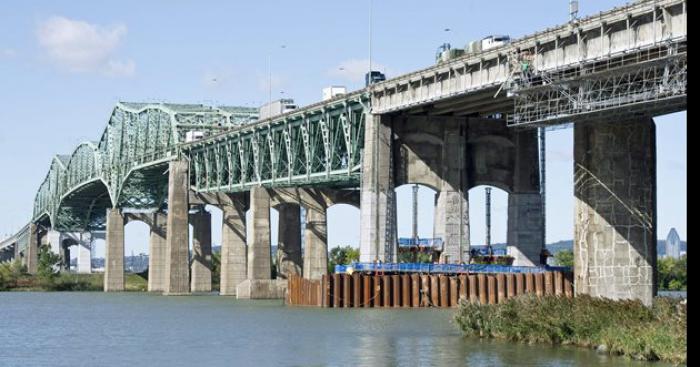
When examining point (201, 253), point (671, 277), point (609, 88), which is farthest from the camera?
point (671, 277)

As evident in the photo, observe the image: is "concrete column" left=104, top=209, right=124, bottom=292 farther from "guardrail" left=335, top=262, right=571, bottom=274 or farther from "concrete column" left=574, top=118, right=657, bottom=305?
"concrete column" left=574, top=118, right=657, bottom=305

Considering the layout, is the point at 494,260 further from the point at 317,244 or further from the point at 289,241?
the point at 289,241

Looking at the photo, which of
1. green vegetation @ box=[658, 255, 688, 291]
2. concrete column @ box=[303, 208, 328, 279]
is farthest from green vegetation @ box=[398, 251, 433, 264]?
green vegetation @ box=[658, 255, 688, 291]

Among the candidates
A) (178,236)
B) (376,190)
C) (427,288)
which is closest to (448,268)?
(427,288)

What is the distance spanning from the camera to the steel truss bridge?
5562 centimetres

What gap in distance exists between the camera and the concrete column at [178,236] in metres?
136

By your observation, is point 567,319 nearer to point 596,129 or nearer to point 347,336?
point 347,336

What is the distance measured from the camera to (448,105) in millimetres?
85500

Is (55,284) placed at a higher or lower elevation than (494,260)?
lower

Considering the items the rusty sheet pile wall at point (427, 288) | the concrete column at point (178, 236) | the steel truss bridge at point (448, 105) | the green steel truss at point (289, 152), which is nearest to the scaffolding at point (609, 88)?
the steel truss bridge at point (448, 105)

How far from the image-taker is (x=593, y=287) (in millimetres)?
64250

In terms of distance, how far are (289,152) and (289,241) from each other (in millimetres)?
20316

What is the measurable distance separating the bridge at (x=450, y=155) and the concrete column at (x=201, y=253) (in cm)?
21

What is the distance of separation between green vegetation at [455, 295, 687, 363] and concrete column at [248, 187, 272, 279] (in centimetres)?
7139
